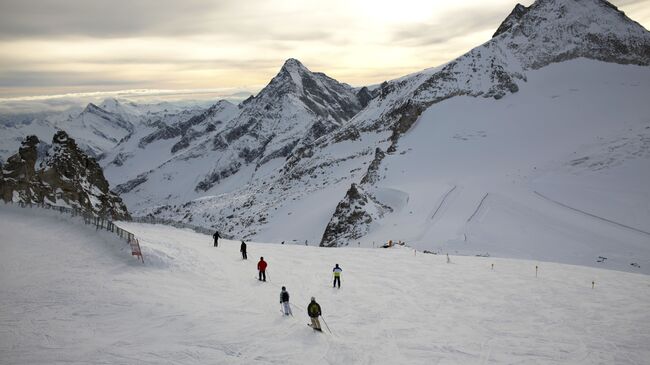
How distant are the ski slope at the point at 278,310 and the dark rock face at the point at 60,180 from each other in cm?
1665

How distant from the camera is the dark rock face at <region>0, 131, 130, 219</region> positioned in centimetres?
4428

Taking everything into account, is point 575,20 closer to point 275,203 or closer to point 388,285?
point 275,203

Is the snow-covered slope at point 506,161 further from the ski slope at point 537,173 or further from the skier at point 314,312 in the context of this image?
A: the skier at point 314,312

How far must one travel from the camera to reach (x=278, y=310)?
1859cm

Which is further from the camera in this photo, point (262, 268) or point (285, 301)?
point (262, 268)

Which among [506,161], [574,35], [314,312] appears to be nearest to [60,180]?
[314,312]

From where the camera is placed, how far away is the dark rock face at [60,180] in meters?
44.3

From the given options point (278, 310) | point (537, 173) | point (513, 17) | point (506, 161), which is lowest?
point (278, 310)

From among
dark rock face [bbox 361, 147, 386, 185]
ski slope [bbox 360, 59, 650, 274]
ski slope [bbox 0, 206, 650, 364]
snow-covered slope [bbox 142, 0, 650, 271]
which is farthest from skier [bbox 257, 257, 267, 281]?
dark rock face [bbox 361, 147, 386, 185]

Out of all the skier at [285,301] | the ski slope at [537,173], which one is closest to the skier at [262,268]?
the skier at [285,301]

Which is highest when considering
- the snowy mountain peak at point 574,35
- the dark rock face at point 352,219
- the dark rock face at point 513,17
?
the dark rock face at point 513,17

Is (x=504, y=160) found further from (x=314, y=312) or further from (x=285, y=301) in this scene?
(x=314, y=312)

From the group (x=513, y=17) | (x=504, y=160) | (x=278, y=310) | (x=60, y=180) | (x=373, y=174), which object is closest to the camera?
(x=278, y=310)

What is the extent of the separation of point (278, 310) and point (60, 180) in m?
40.3
